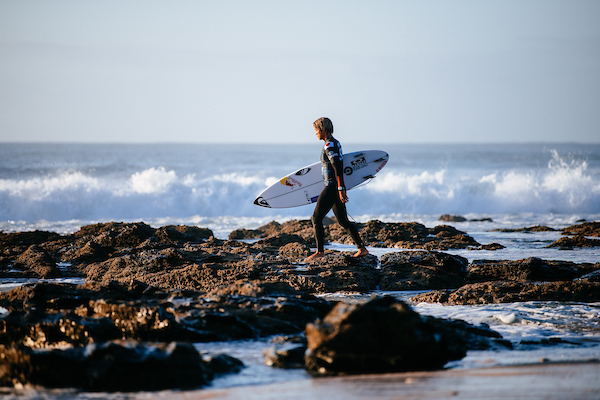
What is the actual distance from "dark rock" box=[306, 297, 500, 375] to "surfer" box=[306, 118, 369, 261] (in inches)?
134

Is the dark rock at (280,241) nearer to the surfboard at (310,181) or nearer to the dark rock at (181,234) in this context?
the surfboard at (310,181)

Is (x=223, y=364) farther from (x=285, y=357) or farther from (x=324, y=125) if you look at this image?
(x=324, y=125)

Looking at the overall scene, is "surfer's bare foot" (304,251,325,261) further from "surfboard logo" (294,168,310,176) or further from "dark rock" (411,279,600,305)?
"surfboard logo" (294,168,310,176)

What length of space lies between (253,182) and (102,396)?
2166 centimetres

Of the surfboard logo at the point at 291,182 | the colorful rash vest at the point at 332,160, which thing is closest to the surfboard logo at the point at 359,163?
the surfboard logo at the point at 291,182

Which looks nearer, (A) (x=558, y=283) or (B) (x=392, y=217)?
(A) (x=558, y=283)

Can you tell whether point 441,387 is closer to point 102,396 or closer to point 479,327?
point 479,327

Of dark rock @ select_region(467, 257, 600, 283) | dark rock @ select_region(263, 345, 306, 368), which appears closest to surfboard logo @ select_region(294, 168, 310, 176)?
dark rock @ select_region(467, 257, 600, 283)

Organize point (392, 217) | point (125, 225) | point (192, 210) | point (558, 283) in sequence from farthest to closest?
point (192, 210) < point (392, 217) < point (125, 225) < point (558, 283)

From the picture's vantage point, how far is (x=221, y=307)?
4395mm

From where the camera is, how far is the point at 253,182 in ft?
80.5

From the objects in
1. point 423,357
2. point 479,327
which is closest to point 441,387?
point 423,357

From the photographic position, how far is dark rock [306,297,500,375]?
3.26m

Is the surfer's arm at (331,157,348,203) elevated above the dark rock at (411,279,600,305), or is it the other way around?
the surfer's arm at (331,157,348,203)
